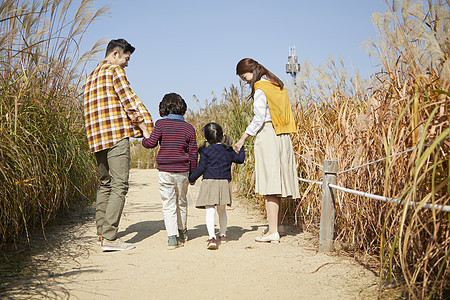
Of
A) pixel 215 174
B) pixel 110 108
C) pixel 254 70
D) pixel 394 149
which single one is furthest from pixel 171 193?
pixel 394 149

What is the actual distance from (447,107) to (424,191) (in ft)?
1.57

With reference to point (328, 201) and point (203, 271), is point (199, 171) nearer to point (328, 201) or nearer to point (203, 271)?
point (203, 271)

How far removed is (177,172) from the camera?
4.02m

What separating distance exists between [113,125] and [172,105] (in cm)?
61

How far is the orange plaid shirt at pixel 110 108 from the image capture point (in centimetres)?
384

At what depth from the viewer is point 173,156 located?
400cm

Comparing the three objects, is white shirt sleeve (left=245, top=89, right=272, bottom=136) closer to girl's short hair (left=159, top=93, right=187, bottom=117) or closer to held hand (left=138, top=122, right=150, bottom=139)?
girl's short hair (left=159, top=93, right=187, bottom=117)

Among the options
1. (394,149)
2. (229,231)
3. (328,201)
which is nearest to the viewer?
(394,149)

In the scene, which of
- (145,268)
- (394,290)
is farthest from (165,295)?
(394,290)

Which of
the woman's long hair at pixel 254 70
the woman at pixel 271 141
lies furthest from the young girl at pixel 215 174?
the woman's long hair at pixel 254 70

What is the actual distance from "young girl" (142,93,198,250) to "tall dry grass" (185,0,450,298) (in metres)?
1.31

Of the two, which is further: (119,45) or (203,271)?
(119,45)

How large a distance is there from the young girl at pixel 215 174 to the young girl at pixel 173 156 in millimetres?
116

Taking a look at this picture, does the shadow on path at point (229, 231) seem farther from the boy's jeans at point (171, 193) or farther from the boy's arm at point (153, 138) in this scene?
the boy's arm at point (153, 138)
